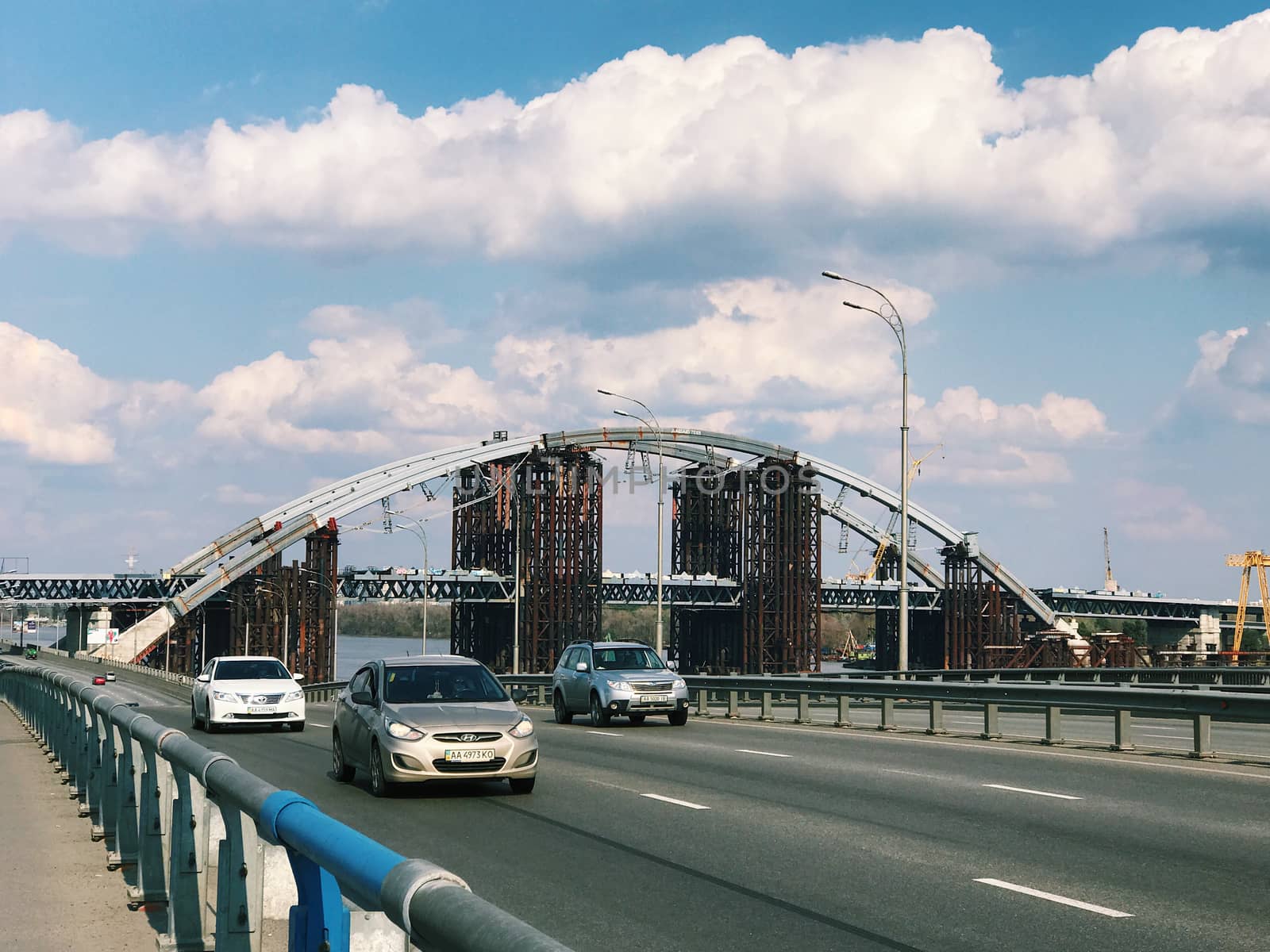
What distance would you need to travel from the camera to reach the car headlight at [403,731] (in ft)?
50.0

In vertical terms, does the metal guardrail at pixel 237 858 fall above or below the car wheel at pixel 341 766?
above

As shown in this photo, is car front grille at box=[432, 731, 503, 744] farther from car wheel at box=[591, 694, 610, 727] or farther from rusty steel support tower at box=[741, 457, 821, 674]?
rusty steel support tower at box=[741, 457, 821, 674]

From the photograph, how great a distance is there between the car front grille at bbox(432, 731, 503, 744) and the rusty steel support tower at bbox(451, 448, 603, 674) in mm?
111296

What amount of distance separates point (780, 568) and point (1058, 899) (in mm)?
131773

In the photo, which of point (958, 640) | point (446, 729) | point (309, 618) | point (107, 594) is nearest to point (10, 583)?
point (107, 594)

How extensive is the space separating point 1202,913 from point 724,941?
9.98 feet

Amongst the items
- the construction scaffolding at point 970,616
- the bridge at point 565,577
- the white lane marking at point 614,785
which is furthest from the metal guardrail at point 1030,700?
the construction scaffolding at point 970,616

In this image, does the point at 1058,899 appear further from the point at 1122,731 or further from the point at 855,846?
the point at 1122,731

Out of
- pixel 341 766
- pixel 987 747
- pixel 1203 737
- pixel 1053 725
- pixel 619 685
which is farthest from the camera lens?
pixel 619 685

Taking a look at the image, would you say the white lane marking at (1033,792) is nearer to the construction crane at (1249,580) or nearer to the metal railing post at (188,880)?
the metal railing post at (188,880)

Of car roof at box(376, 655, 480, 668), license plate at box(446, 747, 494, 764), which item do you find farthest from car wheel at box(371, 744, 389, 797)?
car roof at box(376, 655, 480, 668)

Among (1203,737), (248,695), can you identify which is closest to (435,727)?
(1203,737)

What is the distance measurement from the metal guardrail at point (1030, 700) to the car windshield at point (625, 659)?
3732 mm

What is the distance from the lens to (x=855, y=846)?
1162 cm
